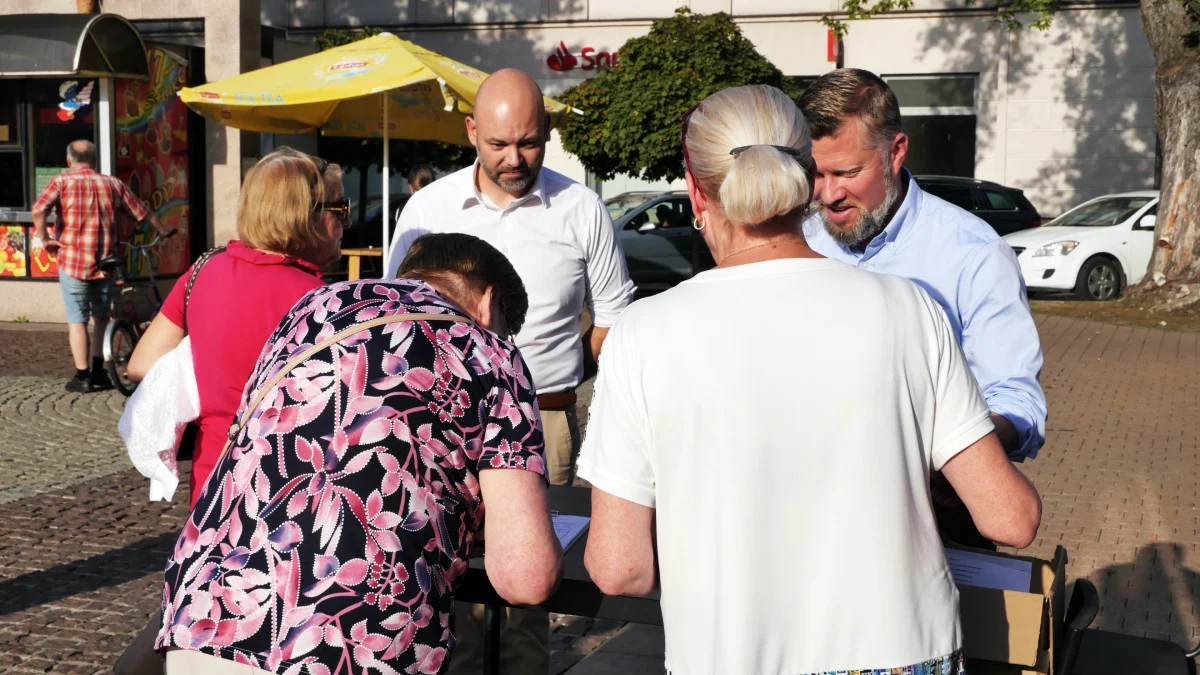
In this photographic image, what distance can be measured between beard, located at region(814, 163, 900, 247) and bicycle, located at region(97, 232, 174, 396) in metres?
7.79

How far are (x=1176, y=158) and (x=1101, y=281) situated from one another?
2.23 meters

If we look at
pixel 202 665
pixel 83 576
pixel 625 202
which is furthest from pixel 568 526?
pixel 625 202

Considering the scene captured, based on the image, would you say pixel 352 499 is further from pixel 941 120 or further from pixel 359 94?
pixel 941 120

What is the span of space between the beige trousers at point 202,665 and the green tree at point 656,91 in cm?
1770

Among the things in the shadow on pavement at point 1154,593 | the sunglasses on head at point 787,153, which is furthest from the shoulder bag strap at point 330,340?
the shadow on pavement at point 1154,593

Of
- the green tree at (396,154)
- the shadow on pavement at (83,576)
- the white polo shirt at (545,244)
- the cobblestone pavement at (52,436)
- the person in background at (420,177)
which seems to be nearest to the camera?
the white polo shirt at (545,244)

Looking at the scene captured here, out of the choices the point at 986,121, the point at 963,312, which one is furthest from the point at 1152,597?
the point at 986,121

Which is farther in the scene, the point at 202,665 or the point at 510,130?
the point at 510,130

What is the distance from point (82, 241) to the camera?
9930 mm

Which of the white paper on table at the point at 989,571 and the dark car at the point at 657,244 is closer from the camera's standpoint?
the white paper on table at the point at 989,571

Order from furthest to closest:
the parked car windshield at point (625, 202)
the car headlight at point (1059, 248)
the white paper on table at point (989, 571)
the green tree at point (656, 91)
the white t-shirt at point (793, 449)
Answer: the parked car windshield at point (625, 202), the green tree at point (656, 91), the car headlight at point (1059, 248), the white paper on table at point (989, 571), the white t-shirt at point (793, 449)

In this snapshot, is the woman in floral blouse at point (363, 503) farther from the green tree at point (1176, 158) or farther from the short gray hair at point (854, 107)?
the green tree at point (1176, 158)

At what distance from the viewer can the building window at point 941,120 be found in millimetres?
25938

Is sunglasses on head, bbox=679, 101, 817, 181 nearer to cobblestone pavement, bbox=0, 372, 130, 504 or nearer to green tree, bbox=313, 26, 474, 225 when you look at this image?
cobblestone pavement, bbox=0, 372, 130, 504
